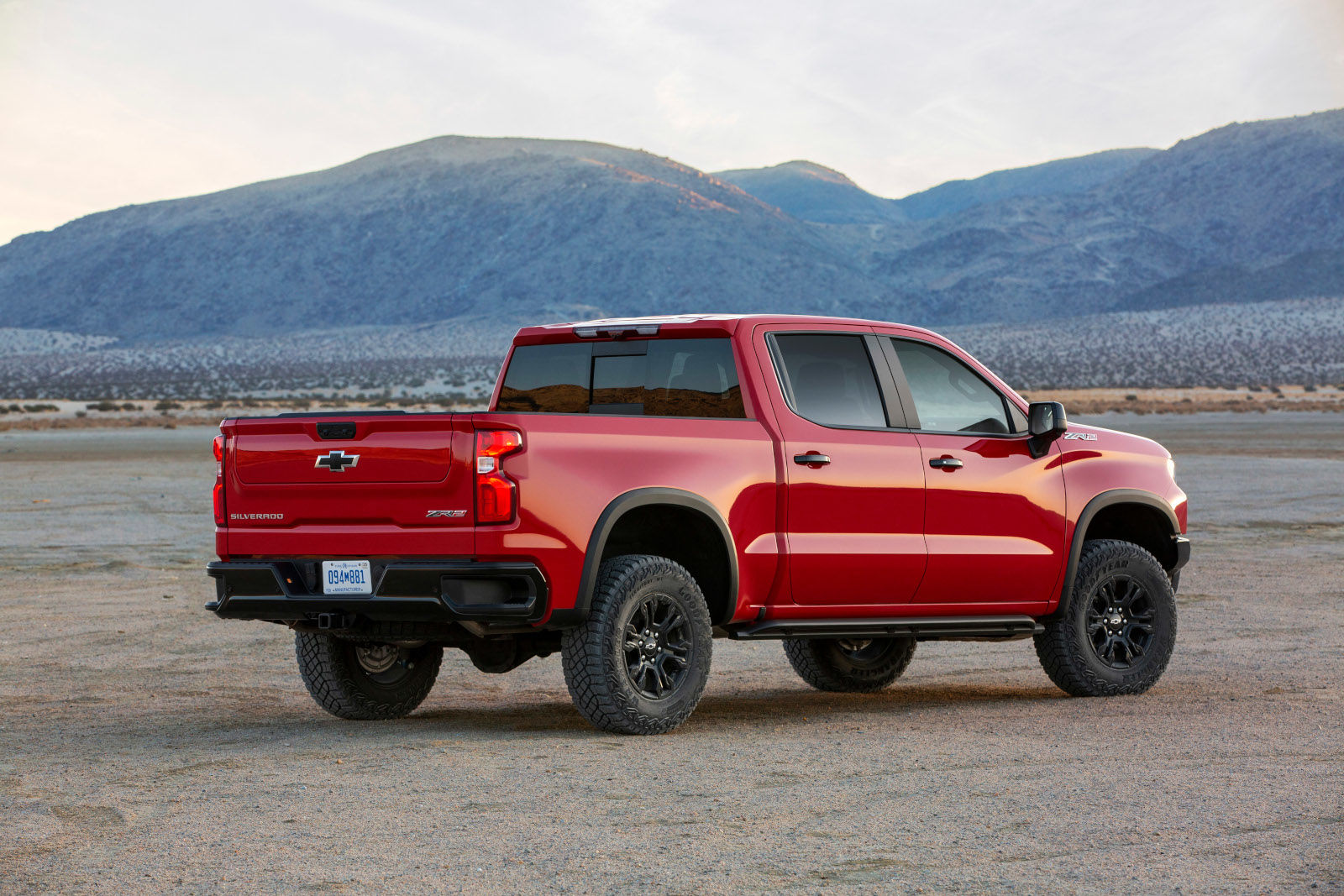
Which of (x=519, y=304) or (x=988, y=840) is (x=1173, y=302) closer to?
(x=519, y=304)

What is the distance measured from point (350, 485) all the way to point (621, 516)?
1.31 meters

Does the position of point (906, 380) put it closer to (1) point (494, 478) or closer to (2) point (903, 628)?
(2) point (903, 628)

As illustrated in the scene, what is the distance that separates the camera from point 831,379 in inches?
371

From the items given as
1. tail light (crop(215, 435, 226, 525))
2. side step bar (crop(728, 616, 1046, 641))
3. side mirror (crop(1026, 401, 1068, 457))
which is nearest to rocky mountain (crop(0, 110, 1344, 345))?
side mirror (crop(1026, 401, 1068, 457))

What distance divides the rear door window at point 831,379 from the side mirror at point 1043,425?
0.94 m

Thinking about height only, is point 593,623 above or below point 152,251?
below

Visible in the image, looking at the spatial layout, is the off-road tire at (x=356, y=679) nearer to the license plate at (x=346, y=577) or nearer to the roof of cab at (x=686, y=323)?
the license plate at (x=346, y=577)

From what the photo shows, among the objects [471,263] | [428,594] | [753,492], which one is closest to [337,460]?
[428,594]

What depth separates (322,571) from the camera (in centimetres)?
820

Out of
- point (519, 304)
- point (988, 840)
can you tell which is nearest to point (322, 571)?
point (988, 840)

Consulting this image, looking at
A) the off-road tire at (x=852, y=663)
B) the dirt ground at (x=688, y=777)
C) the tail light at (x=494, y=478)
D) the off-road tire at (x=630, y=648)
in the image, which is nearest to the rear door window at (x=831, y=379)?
the off-road tire at (x=630, y=648)

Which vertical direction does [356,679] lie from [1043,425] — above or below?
below

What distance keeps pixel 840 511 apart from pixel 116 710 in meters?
4.33

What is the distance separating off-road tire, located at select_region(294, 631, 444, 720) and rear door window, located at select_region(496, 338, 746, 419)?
154cm
